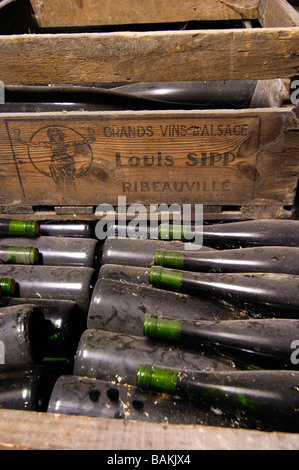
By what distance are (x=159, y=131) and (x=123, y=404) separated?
907 mm

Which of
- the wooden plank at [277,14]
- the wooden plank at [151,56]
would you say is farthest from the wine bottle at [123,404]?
the wooden plank at [277,14]

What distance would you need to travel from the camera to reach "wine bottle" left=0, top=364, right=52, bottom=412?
2.94 feet

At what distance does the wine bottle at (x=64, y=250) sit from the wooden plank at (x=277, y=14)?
43.8 inches

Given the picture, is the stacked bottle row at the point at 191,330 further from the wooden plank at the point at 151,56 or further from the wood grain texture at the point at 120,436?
the wooden plank at the point at 151,56

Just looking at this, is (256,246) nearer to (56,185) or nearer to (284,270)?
(284,270)

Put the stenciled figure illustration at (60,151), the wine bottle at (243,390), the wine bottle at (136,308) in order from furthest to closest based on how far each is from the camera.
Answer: the stenciled figure illustration at (60,151), the wine bottle at (136,308), the wine bottle at (243,390)

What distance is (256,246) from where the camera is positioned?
1418 millimetres

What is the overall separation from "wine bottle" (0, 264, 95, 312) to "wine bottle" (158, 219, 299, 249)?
0.34 meters

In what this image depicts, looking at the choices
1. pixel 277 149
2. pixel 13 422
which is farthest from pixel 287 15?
pixel 13 422

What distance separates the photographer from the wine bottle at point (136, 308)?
44.6 inches

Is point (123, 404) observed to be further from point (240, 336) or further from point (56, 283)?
point (56, 283)

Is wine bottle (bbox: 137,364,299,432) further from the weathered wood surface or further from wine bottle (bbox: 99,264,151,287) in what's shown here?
wine bottle (bbox: 99,264,151,287)

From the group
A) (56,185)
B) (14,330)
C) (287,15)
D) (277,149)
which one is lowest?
(14,330)
